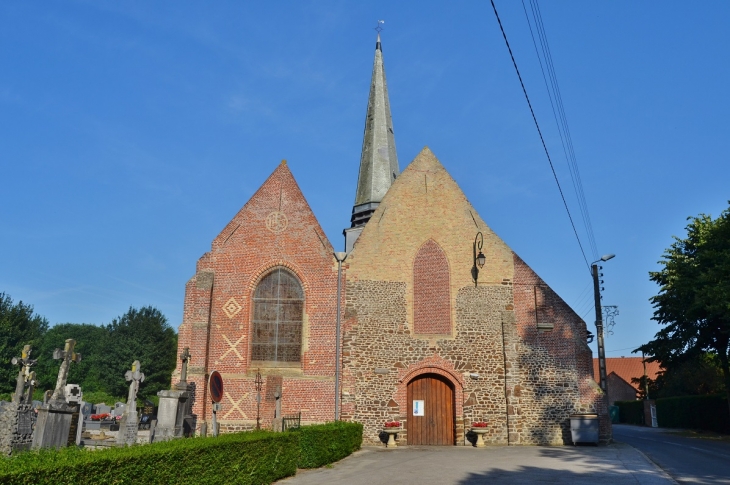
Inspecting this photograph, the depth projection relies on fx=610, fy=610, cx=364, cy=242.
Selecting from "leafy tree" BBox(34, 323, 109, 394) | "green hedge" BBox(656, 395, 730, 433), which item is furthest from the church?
"leafy tree" BBox(34, 323, 109, 394)

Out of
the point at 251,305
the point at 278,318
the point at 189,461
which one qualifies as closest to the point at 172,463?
the point at 189,461

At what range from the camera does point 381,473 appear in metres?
12.9

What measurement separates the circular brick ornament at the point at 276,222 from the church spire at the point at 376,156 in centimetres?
663

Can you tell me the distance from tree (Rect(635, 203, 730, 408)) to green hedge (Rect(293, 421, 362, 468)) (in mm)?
14038

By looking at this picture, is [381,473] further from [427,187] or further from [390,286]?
[427,187]

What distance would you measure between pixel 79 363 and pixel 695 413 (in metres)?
43.2

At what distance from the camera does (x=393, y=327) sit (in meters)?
20.8

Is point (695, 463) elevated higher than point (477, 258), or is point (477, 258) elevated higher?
point (477, 258)

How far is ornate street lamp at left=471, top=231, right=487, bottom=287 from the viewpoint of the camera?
21.1 m

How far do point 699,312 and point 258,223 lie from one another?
19450 mm

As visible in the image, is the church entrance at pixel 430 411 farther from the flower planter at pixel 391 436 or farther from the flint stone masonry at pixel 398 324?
the flower planter at pixel 391 436

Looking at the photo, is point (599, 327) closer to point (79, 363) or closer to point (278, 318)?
point (278, 318)

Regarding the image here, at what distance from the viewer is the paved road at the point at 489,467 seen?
11.9m

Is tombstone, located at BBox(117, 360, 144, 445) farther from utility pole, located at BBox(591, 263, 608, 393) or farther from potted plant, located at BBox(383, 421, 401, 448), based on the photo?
utility pole, located at BBox(591, 263, 608, 393)
